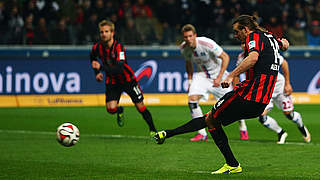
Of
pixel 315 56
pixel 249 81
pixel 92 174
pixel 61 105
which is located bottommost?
pixel 61 105

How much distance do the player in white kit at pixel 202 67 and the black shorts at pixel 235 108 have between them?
383 centimetres

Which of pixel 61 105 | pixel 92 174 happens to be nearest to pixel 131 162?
pixel 92 174

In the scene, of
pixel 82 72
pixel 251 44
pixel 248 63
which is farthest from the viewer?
pixel 82 72

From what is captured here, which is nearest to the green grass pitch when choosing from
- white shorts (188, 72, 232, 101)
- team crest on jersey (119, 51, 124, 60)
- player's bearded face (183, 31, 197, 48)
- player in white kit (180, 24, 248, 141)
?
player in white kit (180, 24, 248, 141)

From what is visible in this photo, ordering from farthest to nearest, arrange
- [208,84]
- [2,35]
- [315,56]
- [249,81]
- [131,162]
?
1. [315,56]
2. [2,35]
3. [208,84]
4. [131,162]
5. [249,81]

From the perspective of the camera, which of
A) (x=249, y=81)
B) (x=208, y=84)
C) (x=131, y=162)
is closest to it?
(x=249, y=81)

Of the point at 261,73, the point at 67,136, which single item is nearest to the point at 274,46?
the point at 261,73

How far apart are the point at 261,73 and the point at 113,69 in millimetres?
4919

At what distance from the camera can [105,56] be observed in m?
12.8

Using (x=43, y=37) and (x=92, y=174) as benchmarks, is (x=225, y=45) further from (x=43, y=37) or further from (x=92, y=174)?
(x=92, y=174)

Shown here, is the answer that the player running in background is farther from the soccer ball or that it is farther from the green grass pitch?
the soccer ball

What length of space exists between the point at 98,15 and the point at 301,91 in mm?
7063

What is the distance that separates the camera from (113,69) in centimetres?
1245

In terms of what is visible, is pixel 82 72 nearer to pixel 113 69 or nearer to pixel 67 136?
pixel 113 69
